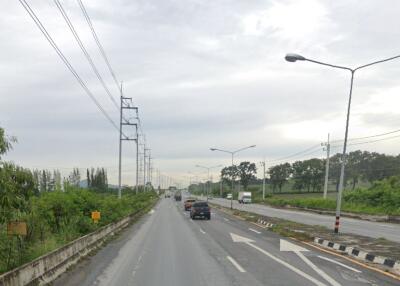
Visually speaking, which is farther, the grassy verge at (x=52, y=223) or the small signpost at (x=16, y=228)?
the grassy verge at (x=52, y=223)

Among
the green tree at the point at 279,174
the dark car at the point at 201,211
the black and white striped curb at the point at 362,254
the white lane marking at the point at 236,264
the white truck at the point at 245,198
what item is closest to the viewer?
the white lane marking at the point at 236,264

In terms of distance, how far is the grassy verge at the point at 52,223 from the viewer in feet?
37.2

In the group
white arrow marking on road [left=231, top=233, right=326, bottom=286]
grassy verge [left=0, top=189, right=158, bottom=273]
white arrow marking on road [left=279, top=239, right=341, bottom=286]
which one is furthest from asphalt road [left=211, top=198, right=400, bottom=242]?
grassy verge [left=0, top=189, right=158, bottom=273]

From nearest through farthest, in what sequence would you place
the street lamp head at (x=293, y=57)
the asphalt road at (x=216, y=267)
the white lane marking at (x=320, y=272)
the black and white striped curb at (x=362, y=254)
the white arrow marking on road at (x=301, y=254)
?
the white lane marking at (x=320, y=272), the asphalt road at (x=216, y=267), the white arrow marking on road at (x=301, y=254), the black and white striped curb at (x=362, y=254), the street lamp head at (x=293, y=57)

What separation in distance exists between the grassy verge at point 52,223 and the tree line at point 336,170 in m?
98.3

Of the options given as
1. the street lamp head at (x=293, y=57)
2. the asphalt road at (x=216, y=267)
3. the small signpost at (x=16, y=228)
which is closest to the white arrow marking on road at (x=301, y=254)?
the asphalt road at (x=216, y=267)

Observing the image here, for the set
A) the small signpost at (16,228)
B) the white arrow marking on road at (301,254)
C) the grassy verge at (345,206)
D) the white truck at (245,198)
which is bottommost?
the white truck at (245,198)

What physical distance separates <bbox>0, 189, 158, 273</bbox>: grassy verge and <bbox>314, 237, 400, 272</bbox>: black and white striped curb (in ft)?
31.3

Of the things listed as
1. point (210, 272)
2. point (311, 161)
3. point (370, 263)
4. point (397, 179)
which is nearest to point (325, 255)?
point (370, 263)

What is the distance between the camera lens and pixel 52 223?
20172 millimetres

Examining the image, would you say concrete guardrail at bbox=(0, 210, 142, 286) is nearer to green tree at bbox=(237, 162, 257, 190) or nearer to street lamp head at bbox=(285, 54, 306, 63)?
street lamp head at bbox=(285, 54, 306, 63)

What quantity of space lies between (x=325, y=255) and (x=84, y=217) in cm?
1075

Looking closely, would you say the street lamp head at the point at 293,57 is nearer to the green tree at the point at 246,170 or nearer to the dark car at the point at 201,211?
the dark car at the point at 201,211

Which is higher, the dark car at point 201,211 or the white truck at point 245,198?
the dark car at point 201,211
